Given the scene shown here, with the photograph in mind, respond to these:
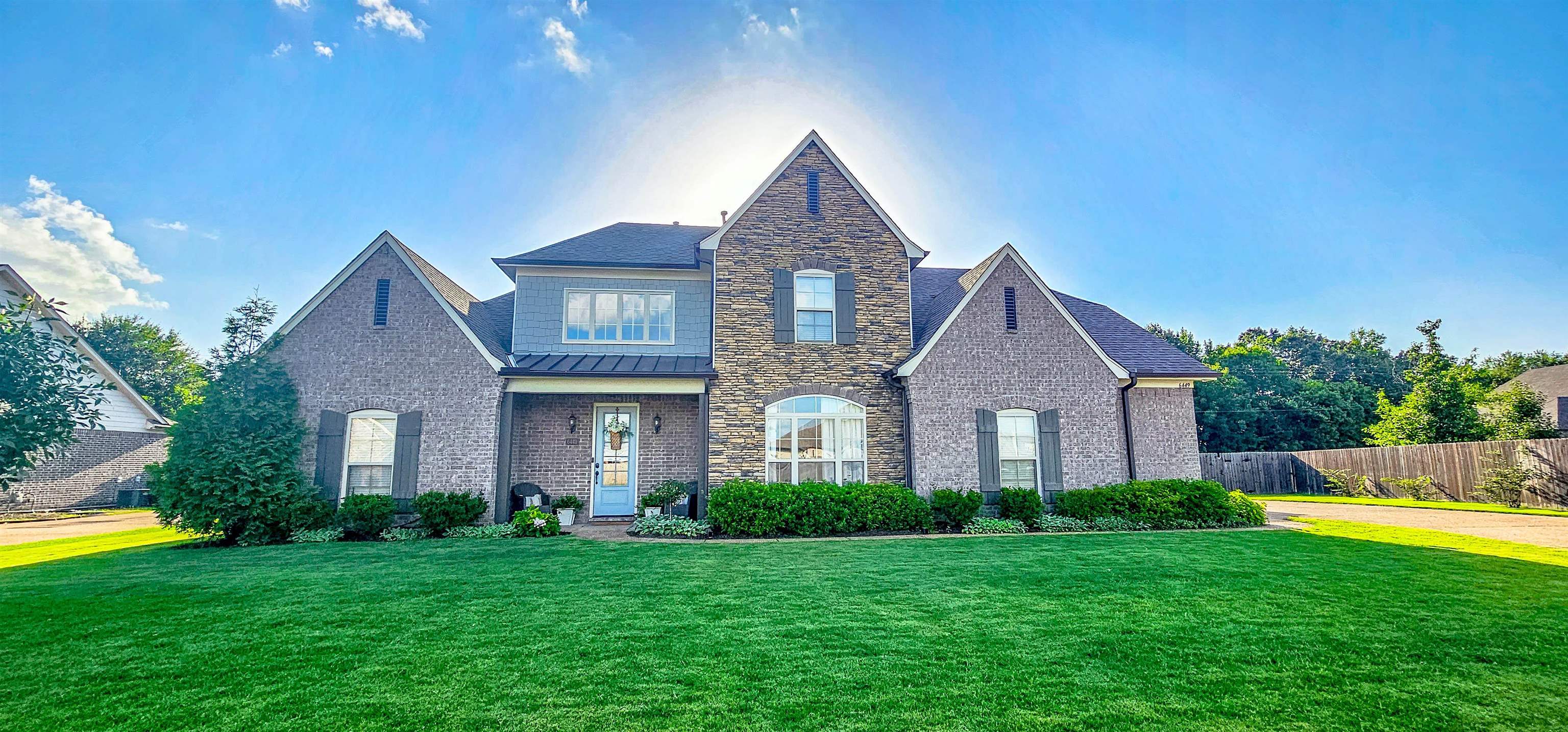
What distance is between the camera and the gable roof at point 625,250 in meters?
14.5

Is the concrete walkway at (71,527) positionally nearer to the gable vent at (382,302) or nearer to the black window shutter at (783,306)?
the gable vent at (382,302)

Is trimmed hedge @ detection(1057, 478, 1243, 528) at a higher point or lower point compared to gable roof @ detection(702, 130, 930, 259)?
lower

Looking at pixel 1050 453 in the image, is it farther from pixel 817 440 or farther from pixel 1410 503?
pixel 1410 503

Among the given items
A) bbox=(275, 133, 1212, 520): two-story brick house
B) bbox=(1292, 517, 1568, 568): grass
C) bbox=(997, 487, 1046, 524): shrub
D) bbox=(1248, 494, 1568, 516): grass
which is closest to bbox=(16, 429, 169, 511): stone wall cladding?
bbox=(275, 133, 1212, 520): two-story brick house

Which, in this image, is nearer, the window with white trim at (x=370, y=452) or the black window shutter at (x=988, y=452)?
the window with white trim at (x=370, y=452)

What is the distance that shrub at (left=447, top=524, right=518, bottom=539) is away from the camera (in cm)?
1138

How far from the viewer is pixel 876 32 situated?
40.9ft

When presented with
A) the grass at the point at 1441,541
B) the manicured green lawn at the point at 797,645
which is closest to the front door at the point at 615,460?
the manicured green lawn at the point at 797,645

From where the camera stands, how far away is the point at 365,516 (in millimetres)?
11250

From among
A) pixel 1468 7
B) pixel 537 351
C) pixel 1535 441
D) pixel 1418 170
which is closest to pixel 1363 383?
pixel 1535 441

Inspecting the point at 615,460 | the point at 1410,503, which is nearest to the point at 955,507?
the point at 615,460

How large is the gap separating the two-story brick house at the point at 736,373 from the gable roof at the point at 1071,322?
0.11 metres

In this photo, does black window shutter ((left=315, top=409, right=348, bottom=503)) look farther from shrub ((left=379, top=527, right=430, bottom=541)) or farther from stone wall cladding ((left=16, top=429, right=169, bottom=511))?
stone wall cladding ((left=16, top=429, right=169, bottom=511))

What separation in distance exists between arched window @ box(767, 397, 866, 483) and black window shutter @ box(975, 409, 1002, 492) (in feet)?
7.80
